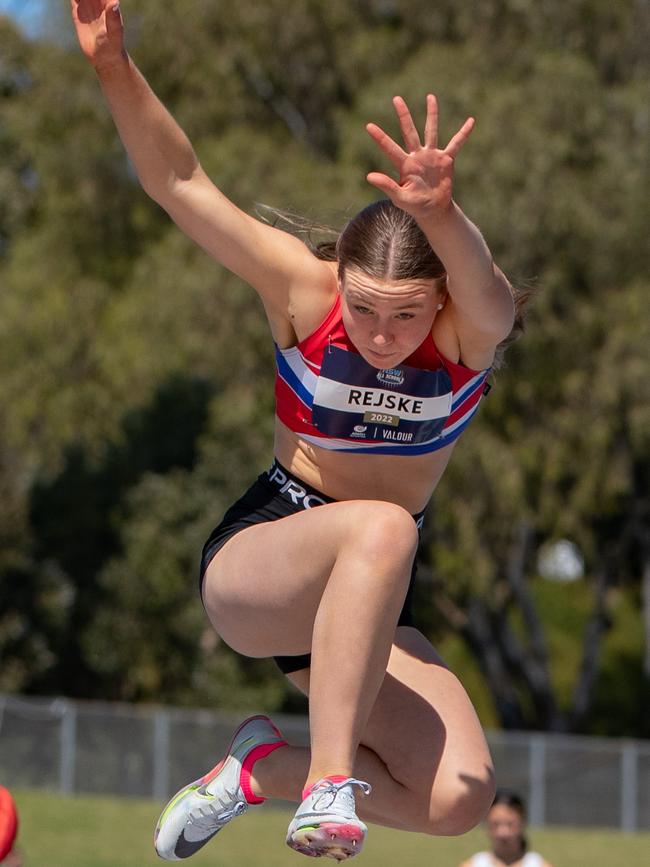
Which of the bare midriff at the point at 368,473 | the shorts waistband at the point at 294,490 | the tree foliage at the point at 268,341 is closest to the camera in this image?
the bare midriff at the point at 368,473

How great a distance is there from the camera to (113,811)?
18359mm

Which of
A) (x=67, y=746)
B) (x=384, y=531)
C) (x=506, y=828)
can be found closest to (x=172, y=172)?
(x=384, y=531)

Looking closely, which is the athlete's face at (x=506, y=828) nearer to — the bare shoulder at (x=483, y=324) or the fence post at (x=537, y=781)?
the bare shoulder at (x=483, y=324)

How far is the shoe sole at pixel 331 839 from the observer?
3711 mm

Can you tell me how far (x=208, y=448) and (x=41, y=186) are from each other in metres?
7.92

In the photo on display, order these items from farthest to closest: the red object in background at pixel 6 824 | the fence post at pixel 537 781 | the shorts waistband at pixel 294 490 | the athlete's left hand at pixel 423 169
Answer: the fence post at pixel 537 781 < the red object in background at pixel 6 824 < the shorts waistband at pixel 294 490 < the athlete's left hand at pixel 423 169

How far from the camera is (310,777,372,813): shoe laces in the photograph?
3.77 m

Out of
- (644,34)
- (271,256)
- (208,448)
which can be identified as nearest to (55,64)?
(208,448)

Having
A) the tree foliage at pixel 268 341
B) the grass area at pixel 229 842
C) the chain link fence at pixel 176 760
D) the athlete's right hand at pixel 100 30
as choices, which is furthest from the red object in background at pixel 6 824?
the tree foliage at pixel 268 341

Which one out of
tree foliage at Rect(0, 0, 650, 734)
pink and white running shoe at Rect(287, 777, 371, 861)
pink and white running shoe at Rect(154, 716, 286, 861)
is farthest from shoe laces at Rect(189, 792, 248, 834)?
tree foliage at Rect(0, 0, 650, 734)

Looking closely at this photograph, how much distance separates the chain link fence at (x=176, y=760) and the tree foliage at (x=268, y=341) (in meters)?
1.64

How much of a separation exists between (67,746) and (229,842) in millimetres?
3285

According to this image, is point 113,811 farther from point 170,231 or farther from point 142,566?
point 170,231

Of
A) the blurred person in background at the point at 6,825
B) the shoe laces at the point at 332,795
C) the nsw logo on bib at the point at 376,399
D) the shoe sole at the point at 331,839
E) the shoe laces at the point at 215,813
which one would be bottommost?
the blurred person in background at the point at 6,825
